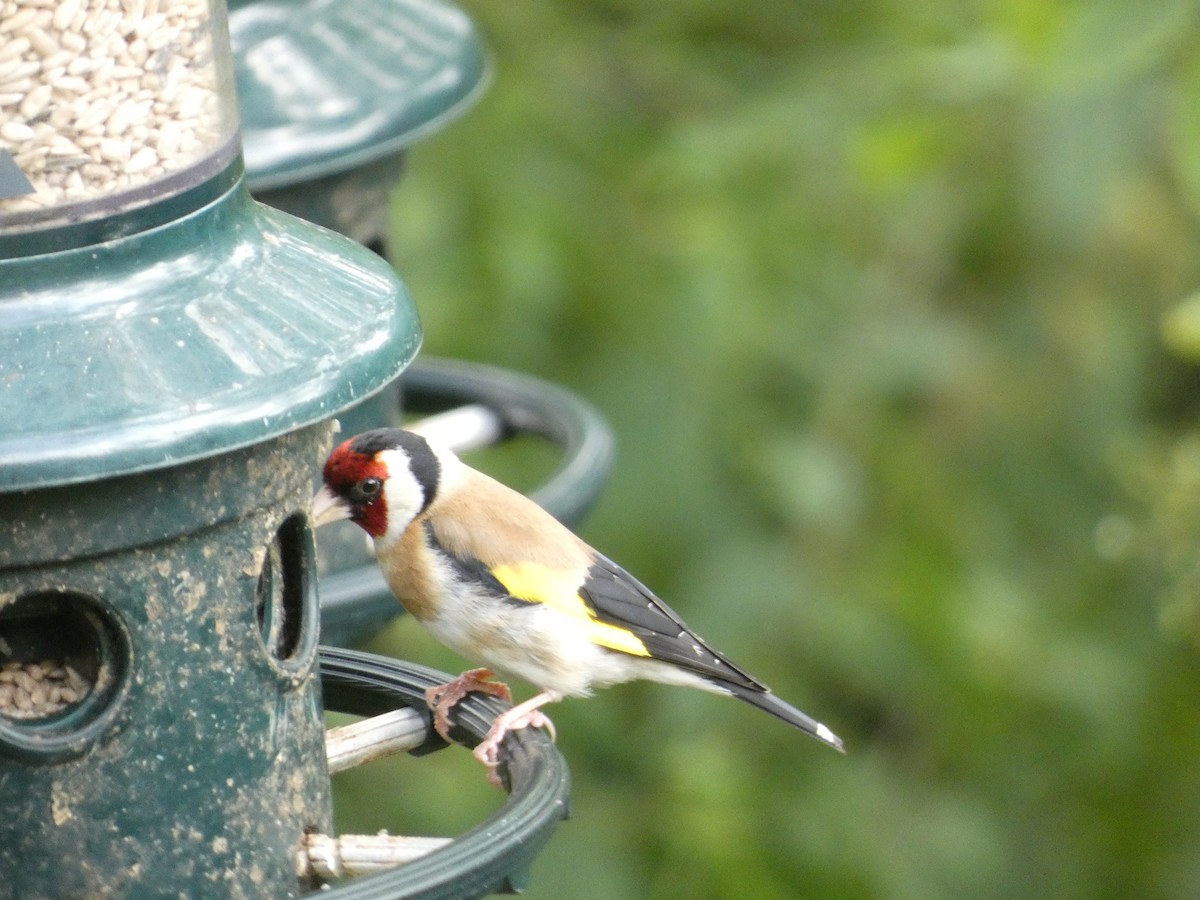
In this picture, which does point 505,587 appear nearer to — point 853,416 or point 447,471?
point 447,471

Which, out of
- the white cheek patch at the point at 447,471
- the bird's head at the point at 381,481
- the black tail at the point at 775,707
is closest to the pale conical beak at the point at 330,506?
the bird's head at the point at 381,481

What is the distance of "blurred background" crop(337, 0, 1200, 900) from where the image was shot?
5.55m

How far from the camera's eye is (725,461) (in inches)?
231

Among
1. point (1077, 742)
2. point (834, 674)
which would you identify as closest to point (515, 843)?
point (834, 674)

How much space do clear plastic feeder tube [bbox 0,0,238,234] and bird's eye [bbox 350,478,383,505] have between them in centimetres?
89

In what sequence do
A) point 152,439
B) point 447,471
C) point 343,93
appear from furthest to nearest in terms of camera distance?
point 343,93
point 447,471
point 152,439

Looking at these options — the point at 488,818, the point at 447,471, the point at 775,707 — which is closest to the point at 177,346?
the point at 488,818

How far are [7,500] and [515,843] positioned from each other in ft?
2.40

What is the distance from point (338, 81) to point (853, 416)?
9.36ft

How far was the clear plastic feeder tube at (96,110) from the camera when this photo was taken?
2.35 metres

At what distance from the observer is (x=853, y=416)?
21.7ft

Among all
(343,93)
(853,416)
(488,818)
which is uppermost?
(343,93)

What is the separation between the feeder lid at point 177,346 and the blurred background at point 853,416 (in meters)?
2.48

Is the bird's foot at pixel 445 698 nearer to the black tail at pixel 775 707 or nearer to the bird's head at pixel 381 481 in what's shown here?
the bird's head at pixel 381 481
